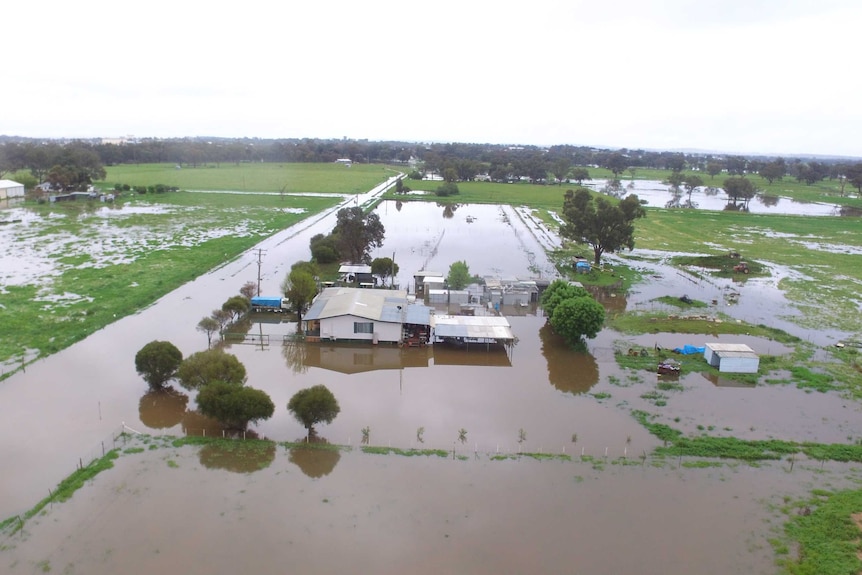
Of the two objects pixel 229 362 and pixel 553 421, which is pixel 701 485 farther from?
pixel 229 362

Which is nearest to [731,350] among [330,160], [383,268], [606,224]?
[606,224]

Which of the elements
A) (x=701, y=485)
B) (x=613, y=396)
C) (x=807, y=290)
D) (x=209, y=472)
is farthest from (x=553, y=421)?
(x=807, y=290)

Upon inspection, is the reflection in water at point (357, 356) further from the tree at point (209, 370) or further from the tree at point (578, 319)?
the tree at point (578, 319)

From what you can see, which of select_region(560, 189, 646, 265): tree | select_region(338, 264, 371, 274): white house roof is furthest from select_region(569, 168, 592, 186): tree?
select_region(338, 264, 371, 274): white house roof

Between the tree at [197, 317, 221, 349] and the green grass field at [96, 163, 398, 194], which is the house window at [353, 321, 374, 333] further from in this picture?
the green grass field at [96, 163, 398, 194]

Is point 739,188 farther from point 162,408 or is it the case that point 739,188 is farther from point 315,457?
point 162,408
